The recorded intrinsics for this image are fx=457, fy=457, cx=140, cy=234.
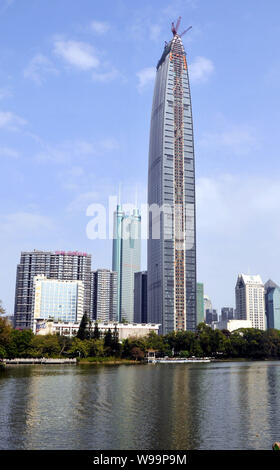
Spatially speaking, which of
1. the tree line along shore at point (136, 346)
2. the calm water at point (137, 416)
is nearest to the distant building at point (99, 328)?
the tree line along shore at point (136, 346)

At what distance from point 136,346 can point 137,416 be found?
10237cm

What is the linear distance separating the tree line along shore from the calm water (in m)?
52.5

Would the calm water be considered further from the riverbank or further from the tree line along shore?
the riverbank

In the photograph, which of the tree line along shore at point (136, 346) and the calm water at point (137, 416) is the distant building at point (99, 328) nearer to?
the tree line along shore at point (136, 346)

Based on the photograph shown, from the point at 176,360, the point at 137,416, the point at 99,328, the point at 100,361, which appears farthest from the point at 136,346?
the point at 137,416

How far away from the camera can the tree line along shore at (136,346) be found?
396 ft

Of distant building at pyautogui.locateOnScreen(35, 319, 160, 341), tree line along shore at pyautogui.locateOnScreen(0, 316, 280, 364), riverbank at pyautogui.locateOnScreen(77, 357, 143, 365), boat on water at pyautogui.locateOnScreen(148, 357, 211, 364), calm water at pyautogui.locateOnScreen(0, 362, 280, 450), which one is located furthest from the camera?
distant building at pyautogui.locateOnScreen(35, 319, 160, 341)

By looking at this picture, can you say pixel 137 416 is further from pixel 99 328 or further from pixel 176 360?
pixel 99 328

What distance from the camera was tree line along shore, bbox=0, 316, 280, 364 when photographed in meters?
121

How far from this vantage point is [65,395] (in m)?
50.3

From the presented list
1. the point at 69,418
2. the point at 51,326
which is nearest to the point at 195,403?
the point at 69,418

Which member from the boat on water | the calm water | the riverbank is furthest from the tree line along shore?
the calm water

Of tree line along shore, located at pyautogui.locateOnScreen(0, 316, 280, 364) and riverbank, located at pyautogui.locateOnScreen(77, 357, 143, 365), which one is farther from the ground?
tree line along shore, located at pyautogui.locateOnScreen(0, 316, 280, 364)
